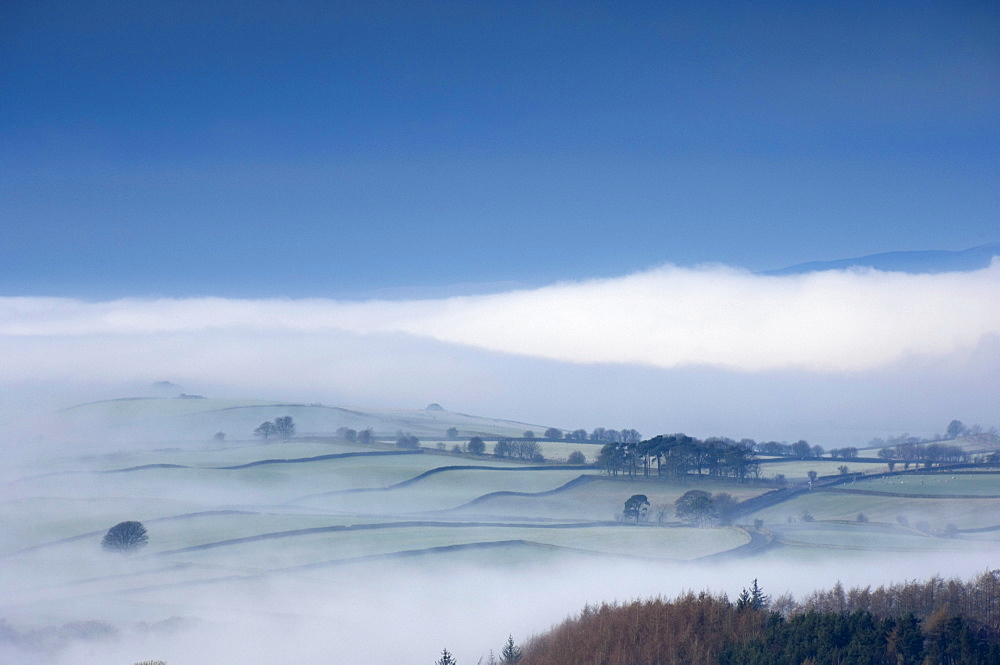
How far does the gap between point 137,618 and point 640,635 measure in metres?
31.8

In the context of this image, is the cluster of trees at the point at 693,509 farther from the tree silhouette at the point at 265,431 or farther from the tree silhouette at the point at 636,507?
the tree silhouette at the point at 265,431

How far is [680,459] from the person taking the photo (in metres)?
101

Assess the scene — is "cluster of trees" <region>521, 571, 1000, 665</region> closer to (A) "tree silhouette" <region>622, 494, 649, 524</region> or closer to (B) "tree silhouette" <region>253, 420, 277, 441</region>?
(A) "tree silhouette" <region>622, 494, 649, 524</region>

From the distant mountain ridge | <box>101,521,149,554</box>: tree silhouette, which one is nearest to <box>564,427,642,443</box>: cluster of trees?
the distant mountain ridge

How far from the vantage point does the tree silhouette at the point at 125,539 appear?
2773 inches

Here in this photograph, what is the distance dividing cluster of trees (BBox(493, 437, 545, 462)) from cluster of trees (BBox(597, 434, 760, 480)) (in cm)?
1719

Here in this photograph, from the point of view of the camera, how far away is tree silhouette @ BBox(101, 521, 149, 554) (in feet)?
231

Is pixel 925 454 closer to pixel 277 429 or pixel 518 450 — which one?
pixel 518 450

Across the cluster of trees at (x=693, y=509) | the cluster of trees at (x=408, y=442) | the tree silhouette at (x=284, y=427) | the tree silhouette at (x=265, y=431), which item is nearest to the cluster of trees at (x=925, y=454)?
the cluster of trees at (x=693, y=509)

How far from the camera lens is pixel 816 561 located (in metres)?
66.7

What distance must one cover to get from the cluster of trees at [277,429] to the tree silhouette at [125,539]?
5939 centimetres

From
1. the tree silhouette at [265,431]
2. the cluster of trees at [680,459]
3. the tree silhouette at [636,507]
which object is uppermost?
the tree silhouette at [265,431]

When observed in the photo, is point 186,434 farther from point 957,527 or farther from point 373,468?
point 957,527

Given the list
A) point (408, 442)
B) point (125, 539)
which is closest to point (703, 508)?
point (125, 539)
